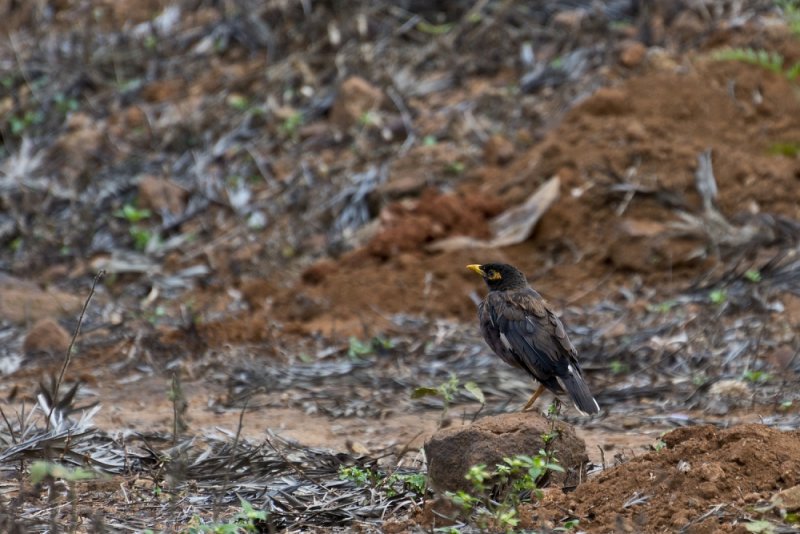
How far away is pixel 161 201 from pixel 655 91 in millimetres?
5318

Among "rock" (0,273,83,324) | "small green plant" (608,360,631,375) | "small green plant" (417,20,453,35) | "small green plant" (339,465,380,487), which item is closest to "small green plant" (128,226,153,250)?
"rock" (0,273,83,324)

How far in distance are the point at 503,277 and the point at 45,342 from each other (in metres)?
3.86

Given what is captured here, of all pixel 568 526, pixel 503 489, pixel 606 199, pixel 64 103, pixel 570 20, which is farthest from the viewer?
pixel 64 103

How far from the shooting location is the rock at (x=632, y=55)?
12.7 m

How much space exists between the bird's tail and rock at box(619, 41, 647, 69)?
22.9 ft

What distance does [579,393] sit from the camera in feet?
20.7

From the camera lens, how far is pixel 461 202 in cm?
1111

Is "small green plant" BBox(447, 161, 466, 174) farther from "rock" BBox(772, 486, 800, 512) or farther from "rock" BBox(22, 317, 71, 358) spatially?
"rock" BBox(772, 486, 800, 512)

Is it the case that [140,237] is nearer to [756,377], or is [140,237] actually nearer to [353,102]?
[353,102]

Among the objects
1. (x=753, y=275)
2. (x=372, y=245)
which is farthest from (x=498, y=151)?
(x=753, y=275)

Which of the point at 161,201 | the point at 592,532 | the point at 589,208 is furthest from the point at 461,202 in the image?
the point at 592,532

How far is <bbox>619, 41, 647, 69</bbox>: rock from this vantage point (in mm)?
12742

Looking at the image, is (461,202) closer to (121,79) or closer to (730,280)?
(730,280)

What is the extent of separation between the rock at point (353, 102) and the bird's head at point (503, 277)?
6064 millimetres
